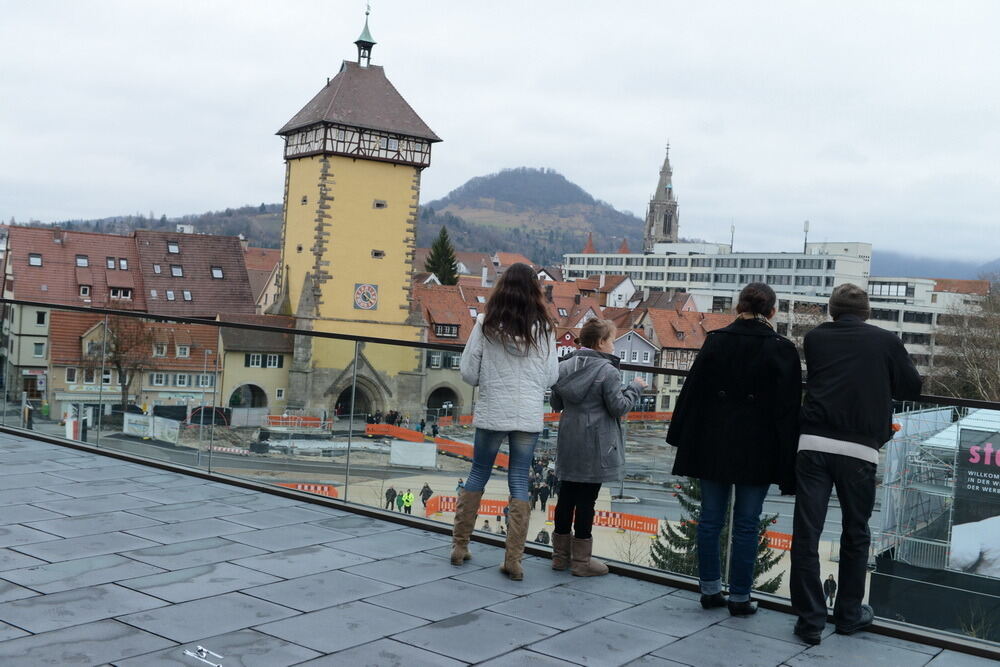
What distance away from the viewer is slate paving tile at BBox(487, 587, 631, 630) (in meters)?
4.22

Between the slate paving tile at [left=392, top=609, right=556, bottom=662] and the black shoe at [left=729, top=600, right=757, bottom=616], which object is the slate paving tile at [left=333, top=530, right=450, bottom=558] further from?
the black shoe at [left=729, top=600, right=757, bottom=616]

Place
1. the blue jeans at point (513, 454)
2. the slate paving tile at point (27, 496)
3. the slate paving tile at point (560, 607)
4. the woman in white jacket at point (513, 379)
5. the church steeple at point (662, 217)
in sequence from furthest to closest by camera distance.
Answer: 1. the church steeple at point (662, 217)
2. the slate paving tile at point (27, 496)
3. the blue jeans at point (513, 454)
4. the woman in white jacket at point (513, 379)
5. the slate paving tile at point (560, 607)

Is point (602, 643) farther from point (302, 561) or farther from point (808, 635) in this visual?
point (302, 561)

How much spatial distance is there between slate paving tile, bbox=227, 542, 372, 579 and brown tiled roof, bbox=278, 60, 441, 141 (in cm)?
4329

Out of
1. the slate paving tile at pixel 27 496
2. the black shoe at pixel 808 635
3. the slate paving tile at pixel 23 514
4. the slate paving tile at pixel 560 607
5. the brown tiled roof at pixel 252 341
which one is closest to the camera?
the black shoe at pixel 808 635

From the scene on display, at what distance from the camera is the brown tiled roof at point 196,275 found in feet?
196

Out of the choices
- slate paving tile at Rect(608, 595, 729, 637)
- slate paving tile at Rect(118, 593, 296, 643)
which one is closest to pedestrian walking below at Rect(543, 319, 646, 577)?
slate paving tile at Rect(608, 595, 729, 637)

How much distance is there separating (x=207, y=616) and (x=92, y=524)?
1.74 metres

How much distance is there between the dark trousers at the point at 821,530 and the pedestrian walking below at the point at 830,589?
4 cm

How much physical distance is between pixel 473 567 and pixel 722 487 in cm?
129

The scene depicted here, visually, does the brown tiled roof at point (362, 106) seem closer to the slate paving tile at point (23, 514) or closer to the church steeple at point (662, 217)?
the slate paving tile at point (23, 514)

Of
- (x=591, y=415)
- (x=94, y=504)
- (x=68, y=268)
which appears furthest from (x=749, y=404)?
(x=68, y=268)

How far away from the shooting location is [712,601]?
14.9ft

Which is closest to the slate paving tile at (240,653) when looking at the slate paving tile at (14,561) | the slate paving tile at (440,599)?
the slate paving tile at (440,599)
